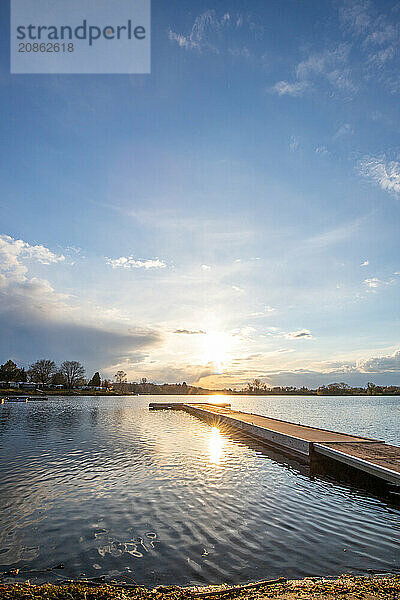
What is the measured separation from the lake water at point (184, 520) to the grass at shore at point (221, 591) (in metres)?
0.47

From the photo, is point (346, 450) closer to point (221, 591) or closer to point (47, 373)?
point (221, 591)

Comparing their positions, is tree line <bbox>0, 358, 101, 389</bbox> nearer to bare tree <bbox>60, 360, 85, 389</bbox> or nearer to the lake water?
bare tree <bbox>60, 360, 85, 389</bbox>

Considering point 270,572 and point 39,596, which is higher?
point 39,596

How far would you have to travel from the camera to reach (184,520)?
876cm

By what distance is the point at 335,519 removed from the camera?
922 centimetres

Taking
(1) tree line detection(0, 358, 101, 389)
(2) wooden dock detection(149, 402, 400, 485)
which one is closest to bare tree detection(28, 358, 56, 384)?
(1) tree line detection(0, 358, 101, 389)

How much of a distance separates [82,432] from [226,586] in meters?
22.2

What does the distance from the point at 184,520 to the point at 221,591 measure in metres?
3.54

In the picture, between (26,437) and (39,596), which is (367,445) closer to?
(39,596)

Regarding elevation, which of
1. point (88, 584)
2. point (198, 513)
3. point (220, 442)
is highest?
point (88, 584)

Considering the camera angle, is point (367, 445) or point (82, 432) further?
point (82, 432)

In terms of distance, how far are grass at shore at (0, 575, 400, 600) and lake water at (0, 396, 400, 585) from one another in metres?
0.47

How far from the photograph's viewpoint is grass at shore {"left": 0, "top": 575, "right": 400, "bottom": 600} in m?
5.06

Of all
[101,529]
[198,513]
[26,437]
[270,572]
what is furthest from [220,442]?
[270,572]
